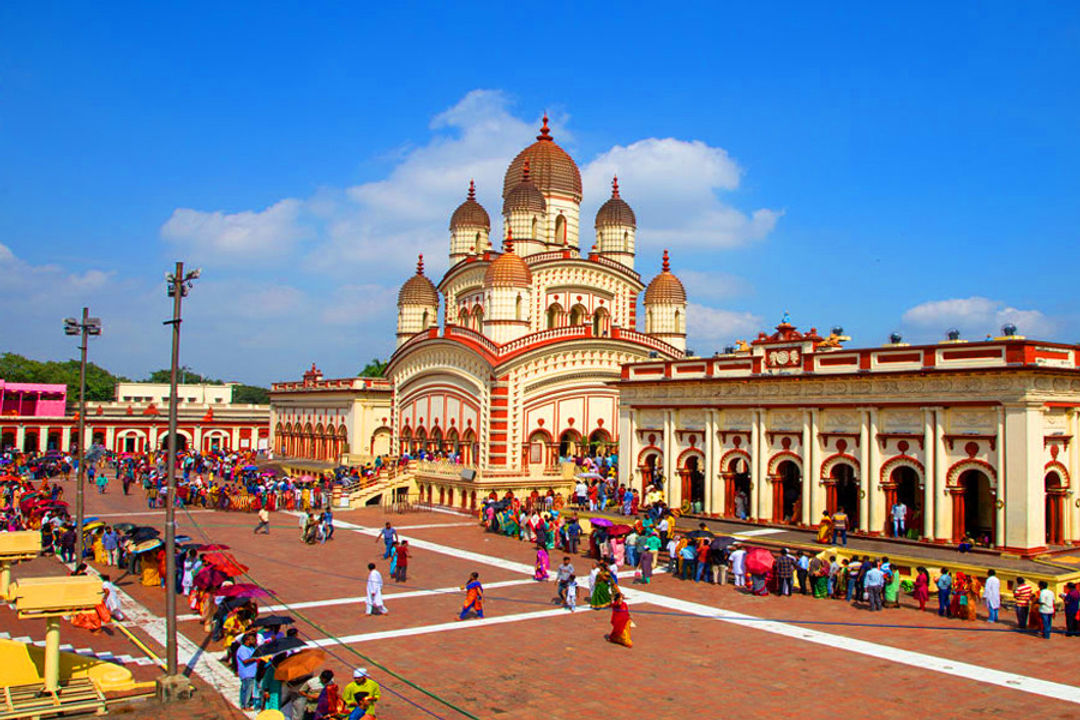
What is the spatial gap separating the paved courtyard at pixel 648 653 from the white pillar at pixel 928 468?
4.90m

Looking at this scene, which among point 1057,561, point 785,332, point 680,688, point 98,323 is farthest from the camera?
point 785,332

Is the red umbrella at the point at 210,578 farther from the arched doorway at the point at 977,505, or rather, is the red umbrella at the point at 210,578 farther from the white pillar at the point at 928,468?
the arched doorway at the point at 977,505

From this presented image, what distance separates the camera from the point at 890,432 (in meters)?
26.4

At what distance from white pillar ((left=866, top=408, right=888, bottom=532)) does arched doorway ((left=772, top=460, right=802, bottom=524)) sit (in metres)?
3.22

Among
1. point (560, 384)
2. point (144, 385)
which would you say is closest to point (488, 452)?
point (560, 384)

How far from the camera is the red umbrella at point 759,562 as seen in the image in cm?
2220

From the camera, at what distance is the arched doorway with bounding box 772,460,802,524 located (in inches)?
1169

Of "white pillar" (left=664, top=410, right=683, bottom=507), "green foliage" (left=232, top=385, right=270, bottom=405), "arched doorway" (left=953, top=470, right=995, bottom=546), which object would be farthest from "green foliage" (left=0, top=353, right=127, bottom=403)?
"arched doorway" (left=953, top=470, right=995, bottom=546)

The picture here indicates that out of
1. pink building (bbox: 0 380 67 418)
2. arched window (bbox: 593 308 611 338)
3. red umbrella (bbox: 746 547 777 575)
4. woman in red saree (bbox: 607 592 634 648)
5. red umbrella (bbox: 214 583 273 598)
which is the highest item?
arched window (bbox: 593 308 611 338)

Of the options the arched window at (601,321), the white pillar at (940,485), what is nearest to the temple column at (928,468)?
the white pillar at (940,485)

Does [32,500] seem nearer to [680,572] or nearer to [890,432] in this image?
[680,572]

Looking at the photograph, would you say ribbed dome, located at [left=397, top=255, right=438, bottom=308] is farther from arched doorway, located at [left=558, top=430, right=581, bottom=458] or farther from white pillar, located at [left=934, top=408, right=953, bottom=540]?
white pillar, located at [left=934, top=408, right=953, bottom=540]

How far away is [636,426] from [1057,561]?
16.2 metres

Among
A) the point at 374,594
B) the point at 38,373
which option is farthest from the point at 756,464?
the point at 38,373
